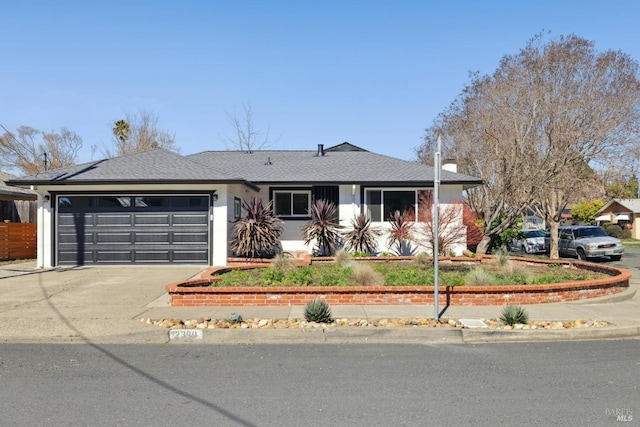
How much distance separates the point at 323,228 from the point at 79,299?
27.3ft

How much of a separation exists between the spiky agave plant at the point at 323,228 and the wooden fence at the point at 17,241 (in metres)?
11.4

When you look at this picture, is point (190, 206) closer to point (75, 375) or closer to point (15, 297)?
point (15, 297)

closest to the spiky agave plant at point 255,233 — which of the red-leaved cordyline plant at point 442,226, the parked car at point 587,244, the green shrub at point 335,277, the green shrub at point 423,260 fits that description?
the green shrub at point 335,277

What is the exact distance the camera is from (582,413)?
15.3 ft

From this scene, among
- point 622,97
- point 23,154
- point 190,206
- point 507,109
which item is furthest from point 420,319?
point 23,154

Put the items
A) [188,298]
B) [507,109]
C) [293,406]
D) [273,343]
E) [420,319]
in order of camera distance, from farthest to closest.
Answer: [507,109] < [188,298] < [420,319] < [273,343] < [293,406]

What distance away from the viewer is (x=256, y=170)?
788 inches

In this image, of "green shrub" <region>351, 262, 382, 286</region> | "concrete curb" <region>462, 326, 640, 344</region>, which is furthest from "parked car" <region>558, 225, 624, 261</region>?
"concrete curb" <region>462, 326, 640, 344</region>

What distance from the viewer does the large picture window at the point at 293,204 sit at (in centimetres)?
1875

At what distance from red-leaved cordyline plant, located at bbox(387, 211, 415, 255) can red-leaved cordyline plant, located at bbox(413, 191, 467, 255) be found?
0.30 m

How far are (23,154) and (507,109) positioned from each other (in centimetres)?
4185

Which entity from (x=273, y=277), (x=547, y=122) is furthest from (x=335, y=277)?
(x=547, y=122)

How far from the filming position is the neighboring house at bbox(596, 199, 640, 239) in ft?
147

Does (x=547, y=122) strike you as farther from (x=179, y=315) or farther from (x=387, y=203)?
(x=179, y=315)
